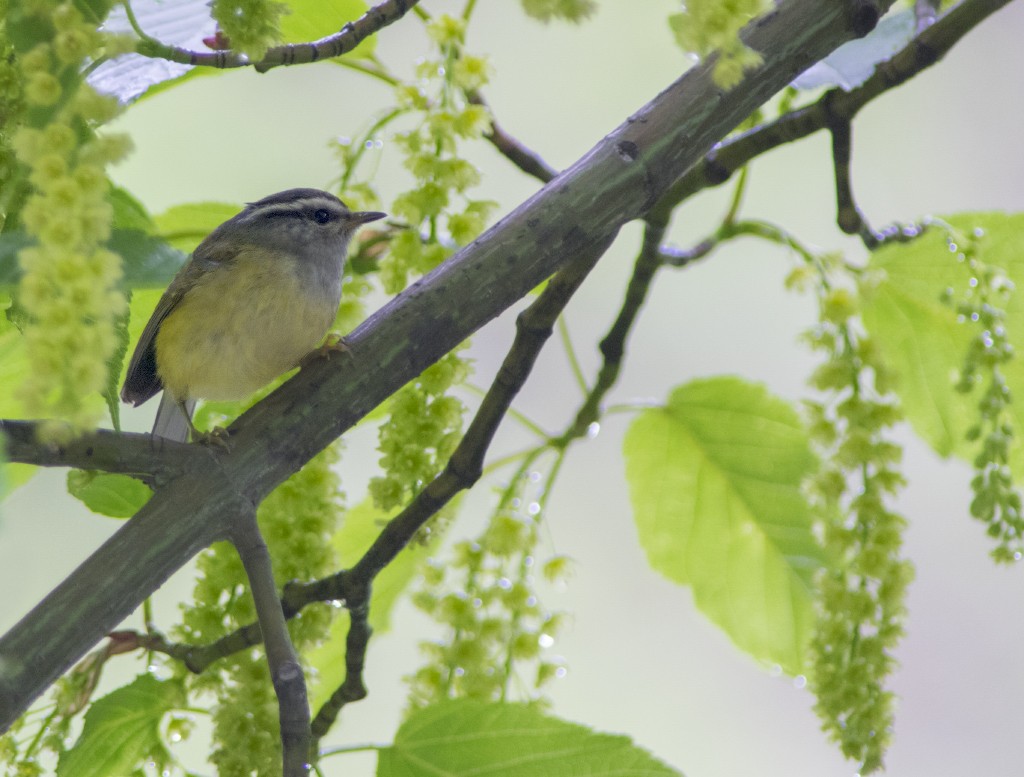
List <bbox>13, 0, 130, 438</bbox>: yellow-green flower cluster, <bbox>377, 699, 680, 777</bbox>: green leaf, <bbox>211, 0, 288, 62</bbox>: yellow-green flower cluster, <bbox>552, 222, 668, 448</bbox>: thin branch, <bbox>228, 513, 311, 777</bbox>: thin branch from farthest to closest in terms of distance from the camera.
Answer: <bbox>552, 222, 668, 448</bbox>: thin branch < <bbox>377, 699, 680, 777</bbox>: green leaf < <bbox>228, 513, 311, 777</bbox>: thin branch < <bbox>211, 0, 288, 62</bbox>: yellow-green flower cluster < <bbox>13, 0, 130, 438</bbox>: yellow-green flower cluster

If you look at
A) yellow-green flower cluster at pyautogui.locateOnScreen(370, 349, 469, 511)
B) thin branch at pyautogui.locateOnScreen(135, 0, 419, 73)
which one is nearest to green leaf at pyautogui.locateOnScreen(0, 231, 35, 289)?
thin branch at pyautogui.locateOnScreen(135, 0, 419, 73)

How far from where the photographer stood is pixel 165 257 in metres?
0.46

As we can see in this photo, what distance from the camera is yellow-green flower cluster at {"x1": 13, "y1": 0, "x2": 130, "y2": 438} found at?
361mm

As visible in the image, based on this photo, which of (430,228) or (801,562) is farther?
(801,562)

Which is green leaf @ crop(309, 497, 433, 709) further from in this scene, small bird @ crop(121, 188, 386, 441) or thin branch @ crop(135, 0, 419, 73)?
thin branch @ crop(135, 0, 419, 73)

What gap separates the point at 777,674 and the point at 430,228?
674 millimetres

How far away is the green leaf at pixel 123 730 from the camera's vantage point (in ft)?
2.69

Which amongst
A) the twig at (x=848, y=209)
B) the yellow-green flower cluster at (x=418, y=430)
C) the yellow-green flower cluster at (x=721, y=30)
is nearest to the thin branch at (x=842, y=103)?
the twig at (x=848, y=209)

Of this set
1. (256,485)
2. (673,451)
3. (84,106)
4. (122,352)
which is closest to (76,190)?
(84,106)

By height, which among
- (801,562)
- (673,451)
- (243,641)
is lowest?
(243,641)

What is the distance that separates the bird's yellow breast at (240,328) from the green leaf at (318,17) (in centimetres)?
26

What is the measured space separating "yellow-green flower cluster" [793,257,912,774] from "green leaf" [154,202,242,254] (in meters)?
0.60

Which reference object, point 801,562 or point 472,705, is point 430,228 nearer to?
point 472,705

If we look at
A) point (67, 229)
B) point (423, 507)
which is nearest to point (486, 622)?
point (423, 507)
